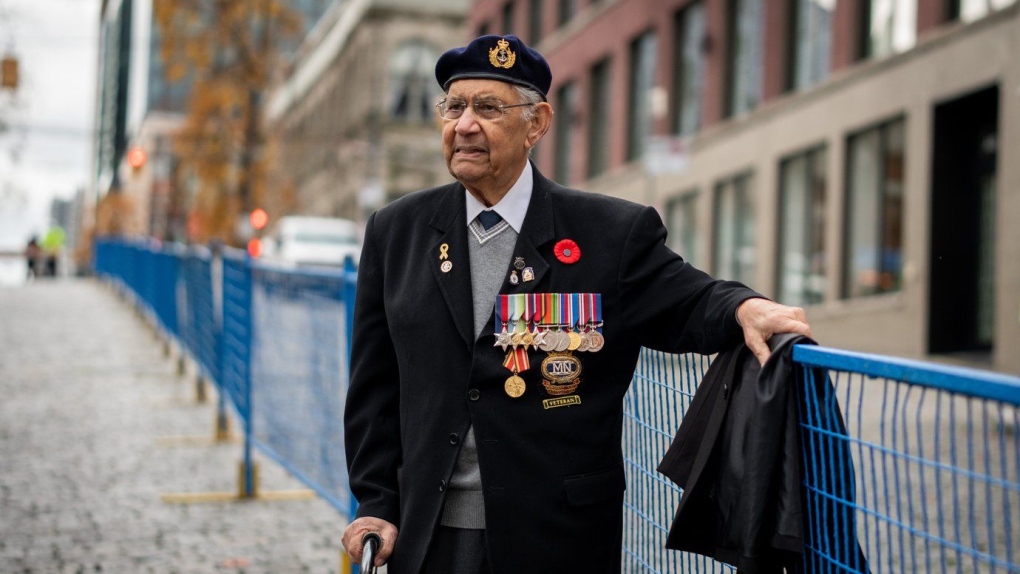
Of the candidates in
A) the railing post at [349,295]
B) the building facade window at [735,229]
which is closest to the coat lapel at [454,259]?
the railing post at [349,295]

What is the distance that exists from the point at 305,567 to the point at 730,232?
19316 millimetres

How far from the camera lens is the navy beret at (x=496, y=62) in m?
3.03

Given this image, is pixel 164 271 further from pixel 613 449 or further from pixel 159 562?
pixel 613 449

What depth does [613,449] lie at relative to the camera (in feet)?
10.1

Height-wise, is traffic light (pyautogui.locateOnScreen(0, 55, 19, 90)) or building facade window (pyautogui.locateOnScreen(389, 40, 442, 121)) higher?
building facade window (pyautogui.locateOnScreen(389, 40, 442, 121))

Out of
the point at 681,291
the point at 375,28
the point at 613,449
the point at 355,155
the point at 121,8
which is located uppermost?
the point at 121,8

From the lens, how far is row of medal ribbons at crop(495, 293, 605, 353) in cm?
297

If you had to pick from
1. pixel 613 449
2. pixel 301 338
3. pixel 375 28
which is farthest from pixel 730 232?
pixel 375 28

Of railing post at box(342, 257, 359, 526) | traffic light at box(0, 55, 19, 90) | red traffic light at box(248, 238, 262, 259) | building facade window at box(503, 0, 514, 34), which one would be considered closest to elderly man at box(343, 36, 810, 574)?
railing post at box(342, 257, 359, 526)

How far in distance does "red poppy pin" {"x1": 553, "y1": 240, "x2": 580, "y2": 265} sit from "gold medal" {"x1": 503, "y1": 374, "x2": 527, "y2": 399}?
309mm

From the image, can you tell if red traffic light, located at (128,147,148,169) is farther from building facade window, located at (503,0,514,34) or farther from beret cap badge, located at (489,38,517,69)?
beret cap badge, located at (489,38,517,69)

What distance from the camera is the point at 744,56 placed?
24.5 meters

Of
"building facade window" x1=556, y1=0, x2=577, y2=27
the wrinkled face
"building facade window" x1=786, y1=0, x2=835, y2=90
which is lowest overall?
the wrinkled face

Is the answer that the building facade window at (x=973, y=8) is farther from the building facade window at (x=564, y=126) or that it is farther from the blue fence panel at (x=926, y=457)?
the building facade window at (x=564, y=126)
